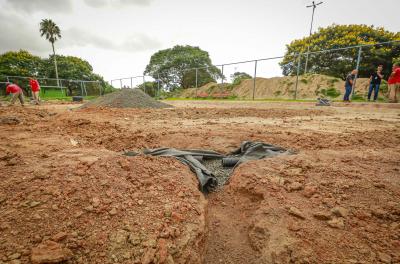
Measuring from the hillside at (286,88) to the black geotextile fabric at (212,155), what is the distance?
1205 cm

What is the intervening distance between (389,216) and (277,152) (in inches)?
49.6

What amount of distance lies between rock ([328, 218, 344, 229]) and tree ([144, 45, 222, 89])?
19593 mm

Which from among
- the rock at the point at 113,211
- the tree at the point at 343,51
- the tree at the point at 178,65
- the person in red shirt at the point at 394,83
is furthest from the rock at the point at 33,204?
the tree at the point at 178,65

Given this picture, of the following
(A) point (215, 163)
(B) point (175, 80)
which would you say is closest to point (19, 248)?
(A) point (215, 163)

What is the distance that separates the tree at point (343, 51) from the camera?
13133 millimetres

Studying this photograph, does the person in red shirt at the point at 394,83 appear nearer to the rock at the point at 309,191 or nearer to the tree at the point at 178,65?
the rock at the point at 309,191

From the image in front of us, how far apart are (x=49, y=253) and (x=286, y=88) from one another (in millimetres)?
18392

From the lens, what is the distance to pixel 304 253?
3.83 ft

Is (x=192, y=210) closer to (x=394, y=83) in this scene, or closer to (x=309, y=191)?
(x=309, y=191)

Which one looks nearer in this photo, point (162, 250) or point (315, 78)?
point (162, 250)

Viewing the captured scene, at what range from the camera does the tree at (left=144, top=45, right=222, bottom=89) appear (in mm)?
22125

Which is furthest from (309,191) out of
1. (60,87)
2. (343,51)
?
(60,87)

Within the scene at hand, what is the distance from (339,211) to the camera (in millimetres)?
1388

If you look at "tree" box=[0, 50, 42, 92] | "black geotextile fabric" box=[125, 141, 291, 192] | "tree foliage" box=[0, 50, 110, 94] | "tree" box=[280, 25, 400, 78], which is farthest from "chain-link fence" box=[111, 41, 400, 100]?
"tree" box=[0, 50, 42, 92]
